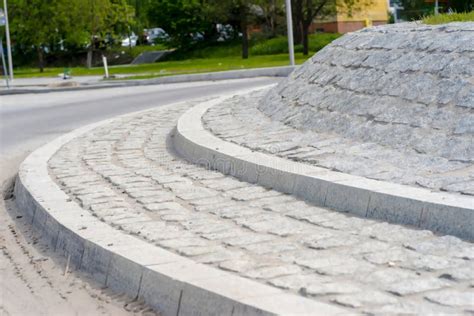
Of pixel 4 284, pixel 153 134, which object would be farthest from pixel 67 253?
pixel 153 134

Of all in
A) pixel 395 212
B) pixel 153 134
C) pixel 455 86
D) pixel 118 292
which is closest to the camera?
pixel 118 292

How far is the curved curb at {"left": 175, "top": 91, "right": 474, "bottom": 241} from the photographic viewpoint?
5.59 metres

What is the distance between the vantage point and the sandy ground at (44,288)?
528 centimetres

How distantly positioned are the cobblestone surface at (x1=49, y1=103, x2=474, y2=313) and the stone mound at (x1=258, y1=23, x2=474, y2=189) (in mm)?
1226

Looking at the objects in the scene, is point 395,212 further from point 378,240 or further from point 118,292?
point 118,292

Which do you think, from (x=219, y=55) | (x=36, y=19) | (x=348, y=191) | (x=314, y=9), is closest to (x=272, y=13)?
(x=219, y=55)

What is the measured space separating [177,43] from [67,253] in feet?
157

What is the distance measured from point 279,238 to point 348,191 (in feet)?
2.66

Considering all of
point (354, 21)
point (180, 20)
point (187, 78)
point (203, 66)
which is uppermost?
point (180, 20)

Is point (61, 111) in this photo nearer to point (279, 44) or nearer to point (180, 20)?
point (279, 44)

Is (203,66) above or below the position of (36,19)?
below

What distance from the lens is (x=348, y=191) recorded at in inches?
252

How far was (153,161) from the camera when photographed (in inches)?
378

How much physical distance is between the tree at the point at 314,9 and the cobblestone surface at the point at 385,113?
27461mm
